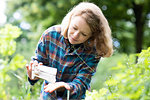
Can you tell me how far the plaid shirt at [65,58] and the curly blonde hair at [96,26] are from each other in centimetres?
9

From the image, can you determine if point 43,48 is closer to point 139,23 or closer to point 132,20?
point 139,23

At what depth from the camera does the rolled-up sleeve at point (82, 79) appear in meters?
1.80

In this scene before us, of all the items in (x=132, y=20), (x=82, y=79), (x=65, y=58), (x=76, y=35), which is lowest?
(x=82, y=79)

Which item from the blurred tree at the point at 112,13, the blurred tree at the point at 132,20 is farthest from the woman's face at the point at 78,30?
the blurred tree at the point at 132,20

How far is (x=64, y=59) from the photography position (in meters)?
2.01

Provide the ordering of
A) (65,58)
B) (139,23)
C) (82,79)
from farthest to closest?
(139,23)
(65,58)
(82,79)

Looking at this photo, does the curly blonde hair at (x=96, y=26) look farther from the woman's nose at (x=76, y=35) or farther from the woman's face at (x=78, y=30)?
the woman's nose at (x=76, y=35)

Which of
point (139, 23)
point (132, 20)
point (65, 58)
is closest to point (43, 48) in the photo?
point (65, 58)

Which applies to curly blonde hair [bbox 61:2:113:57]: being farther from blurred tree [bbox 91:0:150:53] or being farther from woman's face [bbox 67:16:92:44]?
blurred tree [bbox 91:0:150:53]

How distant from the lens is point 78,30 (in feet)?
5.74

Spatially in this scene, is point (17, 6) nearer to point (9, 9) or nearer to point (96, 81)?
point (9, 9)

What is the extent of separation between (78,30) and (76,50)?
270 millimetres

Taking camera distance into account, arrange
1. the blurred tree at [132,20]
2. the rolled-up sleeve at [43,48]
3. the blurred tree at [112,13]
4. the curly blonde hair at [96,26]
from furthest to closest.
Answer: the blurred tree at [132,20]
the blurred tree at [112,13]
the rolled-up sleeve at [43,48]
the curly blonde hair at [96,26]

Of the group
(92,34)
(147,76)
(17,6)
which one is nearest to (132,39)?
(17,6)
